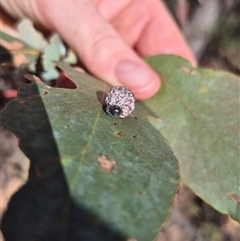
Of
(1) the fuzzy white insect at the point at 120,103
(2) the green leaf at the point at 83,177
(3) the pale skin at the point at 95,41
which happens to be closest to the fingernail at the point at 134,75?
(3) the pale skin at the point at 95,41

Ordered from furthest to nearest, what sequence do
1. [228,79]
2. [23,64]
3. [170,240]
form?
[170,240] < [23,64] < [228,79]

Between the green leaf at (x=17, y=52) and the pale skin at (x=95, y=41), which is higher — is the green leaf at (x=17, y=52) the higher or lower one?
the lower one

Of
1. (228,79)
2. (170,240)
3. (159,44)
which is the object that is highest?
(228,79)

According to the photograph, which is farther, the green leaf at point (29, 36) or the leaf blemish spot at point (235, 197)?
the green leaf at point (29, 36)

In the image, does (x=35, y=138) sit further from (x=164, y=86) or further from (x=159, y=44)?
(x=159, y=44)

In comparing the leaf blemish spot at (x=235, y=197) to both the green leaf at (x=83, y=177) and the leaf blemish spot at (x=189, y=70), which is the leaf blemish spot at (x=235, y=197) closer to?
the green leaf at (x=83, y=177)

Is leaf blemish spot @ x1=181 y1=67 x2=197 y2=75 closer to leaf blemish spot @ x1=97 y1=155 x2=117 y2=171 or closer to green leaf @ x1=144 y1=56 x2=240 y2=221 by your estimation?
green leaf @ x1=144 y1=56 x2=240 y2=221

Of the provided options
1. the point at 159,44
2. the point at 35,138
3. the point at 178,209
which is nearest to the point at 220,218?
the point at 178,209
